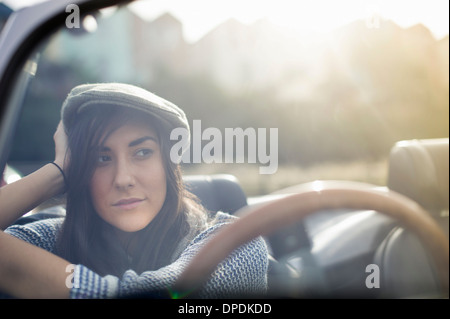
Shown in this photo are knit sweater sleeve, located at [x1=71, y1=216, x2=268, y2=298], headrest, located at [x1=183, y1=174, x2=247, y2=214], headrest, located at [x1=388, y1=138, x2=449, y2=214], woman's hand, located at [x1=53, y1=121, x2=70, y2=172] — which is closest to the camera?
knit sweater sleeve, located at [x1=71, y1=216, x2=268, y2=298]

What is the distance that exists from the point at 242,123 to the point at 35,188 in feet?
2.23

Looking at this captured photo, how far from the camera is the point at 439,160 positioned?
204cm

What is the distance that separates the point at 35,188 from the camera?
126 centimetres

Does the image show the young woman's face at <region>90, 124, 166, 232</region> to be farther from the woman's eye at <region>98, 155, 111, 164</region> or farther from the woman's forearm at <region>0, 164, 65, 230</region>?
the woman's forearm at <region>0, 164, 65, 230</region>

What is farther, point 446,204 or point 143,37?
point 446,204

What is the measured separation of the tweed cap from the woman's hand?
29 millimetres

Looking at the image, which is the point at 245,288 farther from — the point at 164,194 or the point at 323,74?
the point at 323,74

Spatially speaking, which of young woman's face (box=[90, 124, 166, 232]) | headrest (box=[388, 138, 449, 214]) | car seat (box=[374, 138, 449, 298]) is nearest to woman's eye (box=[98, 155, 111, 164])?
young woman's face (box=[90, 124, 166, 232])

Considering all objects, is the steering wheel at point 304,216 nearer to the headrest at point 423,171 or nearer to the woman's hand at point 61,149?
the woman's hand at point 61,149

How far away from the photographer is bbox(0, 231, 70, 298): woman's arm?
104cm

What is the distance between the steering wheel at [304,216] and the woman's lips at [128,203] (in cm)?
32

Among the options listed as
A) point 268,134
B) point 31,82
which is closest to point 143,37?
point 31,82

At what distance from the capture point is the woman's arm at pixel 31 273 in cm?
104

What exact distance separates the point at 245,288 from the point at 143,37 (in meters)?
0.85
